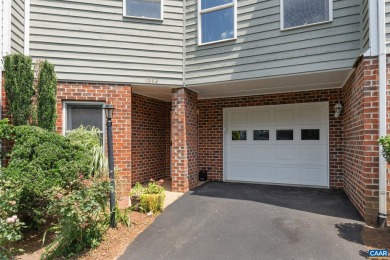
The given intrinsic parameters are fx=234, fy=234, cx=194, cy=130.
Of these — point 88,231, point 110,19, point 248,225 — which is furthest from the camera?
point 110,19

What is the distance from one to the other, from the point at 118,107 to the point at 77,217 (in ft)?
9.02

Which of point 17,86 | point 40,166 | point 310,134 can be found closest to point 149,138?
point 17,86

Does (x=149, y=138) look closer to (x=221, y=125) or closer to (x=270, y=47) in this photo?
(x=221, y=125)

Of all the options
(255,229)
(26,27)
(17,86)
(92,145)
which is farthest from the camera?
(26,27)

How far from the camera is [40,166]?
10.3ft

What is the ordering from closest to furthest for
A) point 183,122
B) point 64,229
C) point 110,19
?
point 64,229, point 110,19, point 183,122

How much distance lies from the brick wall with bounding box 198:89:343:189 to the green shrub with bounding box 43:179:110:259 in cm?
408

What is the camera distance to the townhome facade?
3.92 m

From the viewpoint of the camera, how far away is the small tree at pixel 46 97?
4.31 metres

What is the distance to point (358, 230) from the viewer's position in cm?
347

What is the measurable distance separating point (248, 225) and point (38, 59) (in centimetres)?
517

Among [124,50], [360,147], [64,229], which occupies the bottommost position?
[64,229]

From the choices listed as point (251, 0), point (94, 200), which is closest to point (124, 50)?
point (251, 0)

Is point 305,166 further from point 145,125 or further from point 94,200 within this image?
point 94,200
